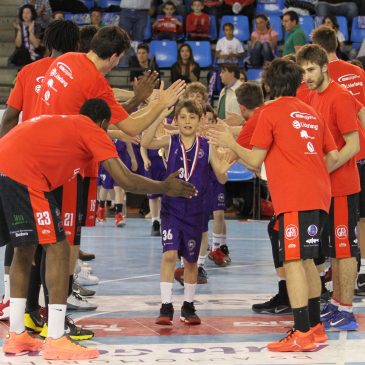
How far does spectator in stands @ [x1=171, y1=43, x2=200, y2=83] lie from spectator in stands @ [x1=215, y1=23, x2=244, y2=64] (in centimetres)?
115

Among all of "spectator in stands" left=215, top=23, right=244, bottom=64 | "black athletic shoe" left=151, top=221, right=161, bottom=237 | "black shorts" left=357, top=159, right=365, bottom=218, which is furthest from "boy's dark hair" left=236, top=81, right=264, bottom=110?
"spectator in stands" left=215, top=23, right=244, bottom=64

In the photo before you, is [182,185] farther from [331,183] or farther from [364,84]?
[364,84]

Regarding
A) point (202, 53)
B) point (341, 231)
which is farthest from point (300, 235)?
point (202, 53)

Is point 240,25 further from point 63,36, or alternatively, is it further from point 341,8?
point 63,36

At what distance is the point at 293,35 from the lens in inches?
595

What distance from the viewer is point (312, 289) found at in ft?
21.7

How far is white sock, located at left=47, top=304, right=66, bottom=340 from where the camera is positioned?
612cm

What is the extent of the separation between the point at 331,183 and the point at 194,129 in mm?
1211

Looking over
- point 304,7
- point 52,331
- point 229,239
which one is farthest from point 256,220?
point 52,331

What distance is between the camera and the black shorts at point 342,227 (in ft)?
23.6

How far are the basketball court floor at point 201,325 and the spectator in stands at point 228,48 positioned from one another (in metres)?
6.71

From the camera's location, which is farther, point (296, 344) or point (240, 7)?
point (240, 7)

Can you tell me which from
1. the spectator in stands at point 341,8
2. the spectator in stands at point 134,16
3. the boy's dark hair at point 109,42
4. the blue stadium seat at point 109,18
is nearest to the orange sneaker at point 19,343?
the boy's dark hair at point 109,42

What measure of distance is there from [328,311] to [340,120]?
54.3 inches
